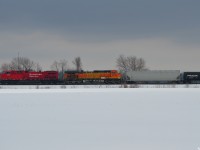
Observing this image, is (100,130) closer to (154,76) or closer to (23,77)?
(23,77)

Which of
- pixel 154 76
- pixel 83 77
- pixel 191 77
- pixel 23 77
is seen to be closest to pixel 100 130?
pixel 83 77

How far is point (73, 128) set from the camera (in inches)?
436

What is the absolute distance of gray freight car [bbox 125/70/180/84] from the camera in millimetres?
55094

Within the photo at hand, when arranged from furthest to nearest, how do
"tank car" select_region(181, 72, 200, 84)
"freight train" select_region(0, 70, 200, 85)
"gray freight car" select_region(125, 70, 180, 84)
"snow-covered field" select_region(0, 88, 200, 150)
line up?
"gray freight car" select_region(125, 70, 180, 84)
"tank car" select_region(181, 72, 200, 84)
"freight train" select_region(0, 70, 200, 85)
"snow-covered field" select_region(0, 88, 200, 150)

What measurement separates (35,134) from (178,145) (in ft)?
15.6

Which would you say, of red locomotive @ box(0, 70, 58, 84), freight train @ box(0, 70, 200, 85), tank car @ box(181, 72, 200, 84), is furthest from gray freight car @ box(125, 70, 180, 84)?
red locomotive @ box(0, 70, 58, 84)

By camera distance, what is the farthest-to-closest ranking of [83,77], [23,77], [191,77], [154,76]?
[154,76] < [191,77] < [83,77] < [23,77]

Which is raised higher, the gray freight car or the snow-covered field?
the gray freight car

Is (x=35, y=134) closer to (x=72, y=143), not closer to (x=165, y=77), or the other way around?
(x=72, y=143)

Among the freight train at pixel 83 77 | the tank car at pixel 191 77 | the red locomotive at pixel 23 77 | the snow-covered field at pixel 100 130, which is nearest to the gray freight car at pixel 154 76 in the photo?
the freight train at pixel 83 77

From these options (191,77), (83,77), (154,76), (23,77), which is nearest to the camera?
(23,77)

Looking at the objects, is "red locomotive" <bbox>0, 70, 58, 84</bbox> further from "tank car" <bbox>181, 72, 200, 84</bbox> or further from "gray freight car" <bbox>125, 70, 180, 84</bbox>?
"tank car" <bbox>181, 72, 200, 84</bbox>

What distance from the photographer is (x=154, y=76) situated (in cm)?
5644

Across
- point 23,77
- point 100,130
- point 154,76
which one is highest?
point 23,77
